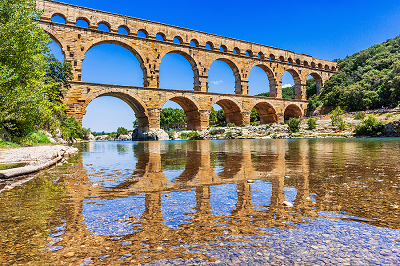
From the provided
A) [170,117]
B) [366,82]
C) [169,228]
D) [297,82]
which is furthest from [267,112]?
[169,228]

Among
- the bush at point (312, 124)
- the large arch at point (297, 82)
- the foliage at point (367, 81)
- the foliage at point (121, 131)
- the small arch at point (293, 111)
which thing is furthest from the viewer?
the foliage at point (121, 131)

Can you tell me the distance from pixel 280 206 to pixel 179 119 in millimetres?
64559

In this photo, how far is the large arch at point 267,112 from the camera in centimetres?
3503

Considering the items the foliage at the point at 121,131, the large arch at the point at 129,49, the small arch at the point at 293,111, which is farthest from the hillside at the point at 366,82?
the foliage at the point at 121,131

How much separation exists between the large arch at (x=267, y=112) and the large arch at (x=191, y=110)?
10.6 metres

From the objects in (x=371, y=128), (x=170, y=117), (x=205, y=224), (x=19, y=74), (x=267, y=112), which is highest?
(x=170, y=117)

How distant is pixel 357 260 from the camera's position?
1.26m

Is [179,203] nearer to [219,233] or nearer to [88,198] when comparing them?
[219,233]

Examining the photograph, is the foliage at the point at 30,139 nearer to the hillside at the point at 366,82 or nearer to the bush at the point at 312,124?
the bush at the point at 312,124

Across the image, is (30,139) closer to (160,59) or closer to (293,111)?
(160,59)

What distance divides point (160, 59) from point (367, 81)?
1256 inches

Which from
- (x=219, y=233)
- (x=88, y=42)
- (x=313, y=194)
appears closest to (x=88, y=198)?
(x=219, y=233)

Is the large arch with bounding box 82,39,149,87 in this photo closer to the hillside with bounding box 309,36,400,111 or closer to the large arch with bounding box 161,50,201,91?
the large arch with bounding box 161,50,201,91

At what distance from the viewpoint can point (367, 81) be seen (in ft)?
124
